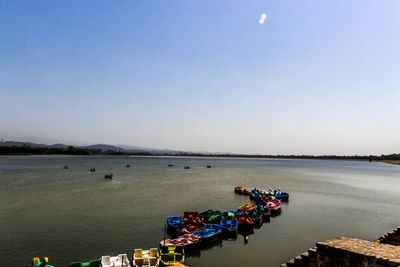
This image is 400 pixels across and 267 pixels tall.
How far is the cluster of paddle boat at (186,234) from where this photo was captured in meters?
25.2

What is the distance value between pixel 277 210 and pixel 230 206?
887 centimetres

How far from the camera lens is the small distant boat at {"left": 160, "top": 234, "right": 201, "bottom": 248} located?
96.8ft

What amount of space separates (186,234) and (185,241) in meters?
2.14

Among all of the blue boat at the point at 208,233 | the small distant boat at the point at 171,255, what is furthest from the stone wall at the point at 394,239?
the small distant boat at the point at 171,255

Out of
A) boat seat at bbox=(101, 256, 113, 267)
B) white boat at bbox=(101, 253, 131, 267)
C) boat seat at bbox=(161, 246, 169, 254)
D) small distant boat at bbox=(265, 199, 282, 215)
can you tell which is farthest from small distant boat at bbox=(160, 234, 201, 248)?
small distant boat at bbox=(265, 199, 282, 215)

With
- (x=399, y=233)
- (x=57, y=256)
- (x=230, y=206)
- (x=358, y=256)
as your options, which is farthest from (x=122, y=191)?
(x=358, y=256)

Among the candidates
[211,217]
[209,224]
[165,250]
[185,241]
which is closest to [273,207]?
[211,217]

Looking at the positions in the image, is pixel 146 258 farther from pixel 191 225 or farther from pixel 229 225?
pixel 229 225

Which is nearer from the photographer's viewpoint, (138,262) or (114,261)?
(114,261)

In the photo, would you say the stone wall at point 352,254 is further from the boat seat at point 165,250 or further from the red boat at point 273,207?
the red boat at point 273,207

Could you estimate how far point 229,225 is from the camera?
36375 mm

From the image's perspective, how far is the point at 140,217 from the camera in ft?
144

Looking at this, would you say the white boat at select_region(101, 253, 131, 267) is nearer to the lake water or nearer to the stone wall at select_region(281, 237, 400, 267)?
the lake water

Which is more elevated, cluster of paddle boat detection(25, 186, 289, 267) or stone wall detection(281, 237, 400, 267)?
stone wall detection(281, 237, 400, 267)
